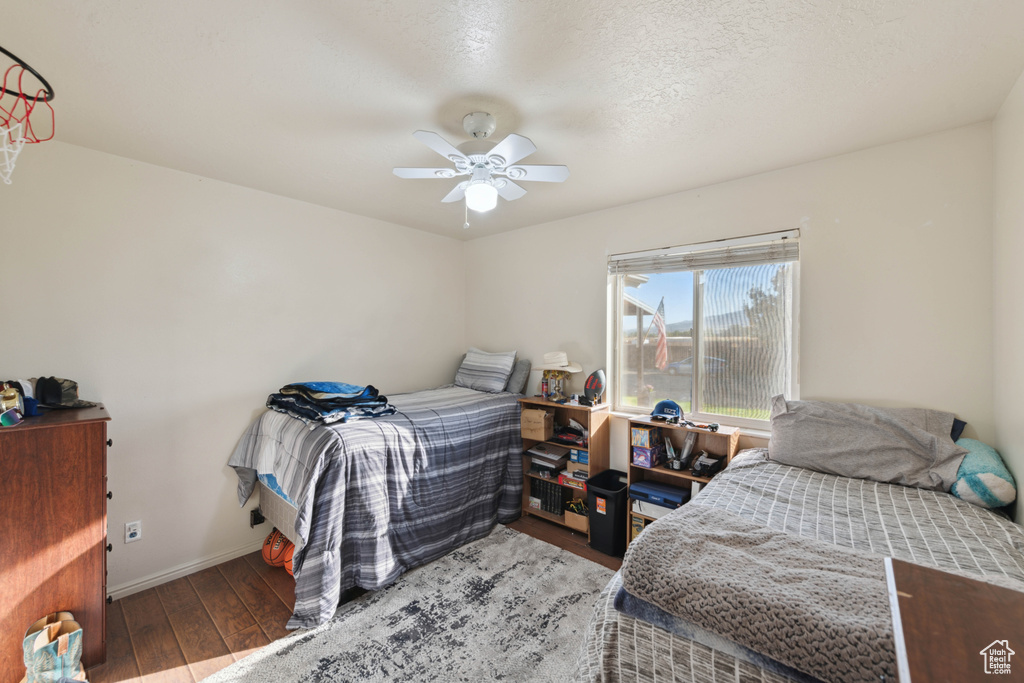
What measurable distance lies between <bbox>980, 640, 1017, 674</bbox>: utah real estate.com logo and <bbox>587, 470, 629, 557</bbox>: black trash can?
2104 mm

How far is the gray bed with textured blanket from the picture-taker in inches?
34.4

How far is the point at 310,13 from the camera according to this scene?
1.24 m

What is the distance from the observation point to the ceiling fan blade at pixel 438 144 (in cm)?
158

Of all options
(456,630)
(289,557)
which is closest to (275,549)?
(289,557)

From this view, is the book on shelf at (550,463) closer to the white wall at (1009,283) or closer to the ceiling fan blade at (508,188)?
the ceiling fan blade at (508,188)

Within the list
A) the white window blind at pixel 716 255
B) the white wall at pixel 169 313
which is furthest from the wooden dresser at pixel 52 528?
the white window blind at pixel 716 255

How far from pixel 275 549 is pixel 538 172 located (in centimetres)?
274

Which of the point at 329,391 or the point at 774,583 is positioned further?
the point at 329,391

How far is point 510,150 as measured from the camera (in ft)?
5.58

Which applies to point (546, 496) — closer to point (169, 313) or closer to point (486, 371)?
point (486, 371)

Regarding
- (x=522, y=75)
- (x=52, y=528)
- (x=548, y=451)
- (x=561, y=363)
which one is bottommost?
(x=548, y=451)

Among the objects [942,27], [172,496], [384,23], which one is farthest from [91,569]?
[942,27]

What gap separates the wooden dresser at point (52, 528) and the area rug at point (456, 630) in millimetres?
673

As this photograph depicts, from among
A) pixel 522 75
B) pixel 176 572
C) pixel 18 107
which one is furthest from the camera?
pixel 176 572
